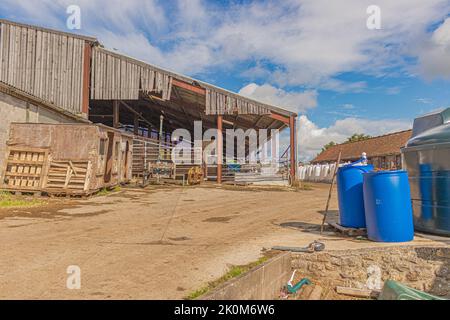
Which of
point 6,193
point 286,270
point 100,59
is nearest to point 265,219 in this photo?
point 286,270

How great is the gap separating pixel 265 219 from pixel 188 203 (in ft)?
13.3

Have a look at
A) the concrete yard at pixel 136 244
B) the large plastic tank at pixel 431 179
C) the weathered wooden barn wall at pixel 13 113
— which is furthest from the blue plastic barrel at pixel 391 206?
the weathered wooden barn wall at pixel 13 113

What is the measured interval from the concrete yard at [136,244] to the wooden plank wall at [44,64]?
9836 mm

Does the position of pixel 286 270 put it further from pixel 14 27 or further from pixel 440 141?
pixel 14 27

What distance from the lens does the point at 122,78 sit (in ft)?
61.7

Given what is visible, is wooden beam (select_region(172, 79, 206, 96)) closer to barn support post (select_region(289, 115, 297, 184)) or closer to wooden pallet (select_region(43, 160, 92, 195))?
barn support post (select_region(289, 115, 297, 184))

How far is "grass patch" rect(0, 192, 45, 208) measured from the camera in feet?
32.1

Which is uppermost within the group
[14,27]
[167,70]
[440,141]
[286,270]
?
[14,27]

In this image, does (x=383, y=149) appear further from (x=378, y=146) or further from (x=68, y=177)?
(x=68, y=177)

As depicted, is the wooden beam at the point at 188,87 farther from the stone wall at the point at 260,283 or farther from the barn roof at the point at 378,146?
the barn roof at the point at 378,146

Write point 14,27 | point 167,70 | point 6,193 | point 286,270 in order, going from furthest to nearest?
point 167,70
point 14,27
point 6,193
point 286,270

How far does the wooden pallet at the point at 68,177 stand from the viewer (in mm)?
11609

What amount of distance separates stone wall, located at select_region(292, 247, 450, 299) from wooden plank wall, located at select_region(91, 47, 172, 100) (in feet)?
52.5
